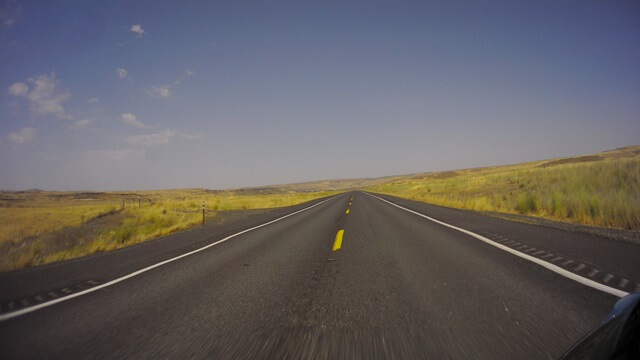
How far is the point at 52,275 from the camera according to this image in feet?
19.6

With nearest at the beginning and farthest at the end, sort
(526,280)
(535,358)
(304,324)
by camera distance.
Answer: (535,358)
(304,324)
(526,280)

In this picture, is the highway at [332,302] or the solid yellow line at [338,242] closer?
the highway at [332,302]

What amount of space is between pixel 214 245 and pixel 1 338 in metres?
5.29

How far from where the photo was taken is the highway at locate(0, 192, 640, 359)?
260cm

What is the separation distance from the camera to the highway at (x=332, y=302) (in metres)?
2.60

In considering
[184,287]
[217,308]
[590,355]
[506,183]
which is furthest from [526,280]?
[506,183]

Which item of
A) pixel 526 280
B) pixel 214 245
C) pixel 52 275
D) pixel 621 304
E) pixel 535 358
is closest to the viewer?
pixel 621 304

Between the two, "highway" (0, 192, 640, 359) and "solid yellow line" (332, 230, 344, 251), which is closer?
"highway" (0, 192, 640, 359)

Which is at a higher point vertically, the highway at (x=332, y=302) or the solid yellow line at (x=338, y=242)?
the highway at (x=332, y=302)

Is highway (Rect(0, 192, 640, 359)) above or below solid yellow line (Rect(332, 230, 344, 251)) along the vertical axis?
above

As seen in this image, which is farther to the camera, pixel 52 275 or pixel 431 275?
pixel 52 275

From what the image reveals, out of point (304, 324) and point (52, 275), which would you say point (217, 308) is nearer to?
point (304, 324)

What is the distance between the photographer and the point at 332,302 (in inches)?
141

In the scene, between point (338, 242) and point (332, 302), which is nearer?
point (332, 302)
